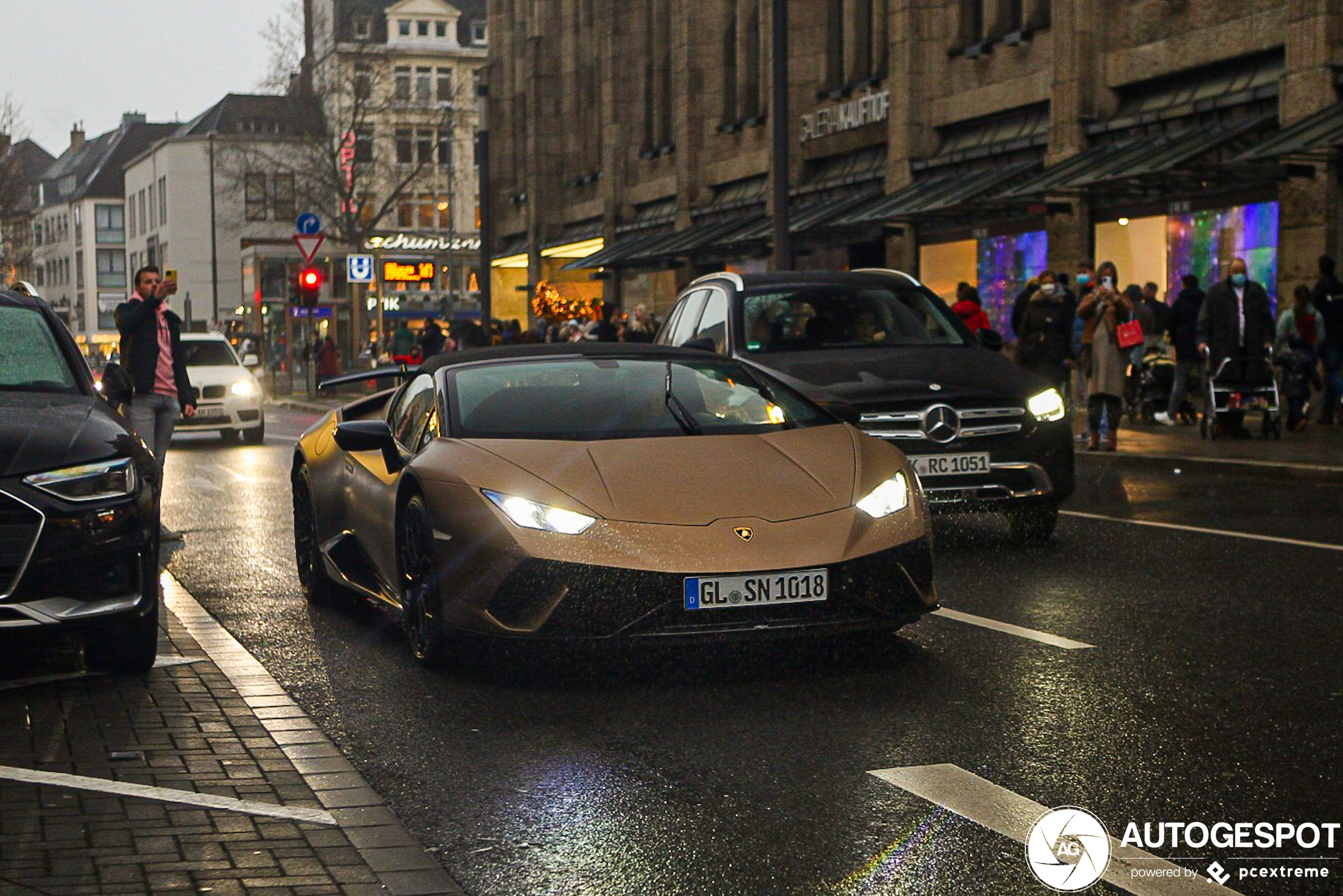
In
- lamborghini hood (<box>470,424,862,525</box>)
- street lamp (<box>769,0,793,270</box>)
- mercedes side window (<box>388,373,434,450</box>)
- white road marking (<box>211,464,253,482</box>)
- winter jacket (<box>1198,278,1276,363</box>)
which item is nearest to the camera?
lamborghini hood (<box>470,424,862,525</box>)

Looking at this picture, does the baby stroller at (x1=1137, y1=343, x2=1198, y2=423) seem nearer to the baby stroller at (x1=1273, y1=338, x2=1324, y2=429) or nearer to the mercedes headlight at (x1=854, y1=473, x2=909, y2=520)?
the baby stroller at (x1=1273, y1=338, x2=1324, y2=429)

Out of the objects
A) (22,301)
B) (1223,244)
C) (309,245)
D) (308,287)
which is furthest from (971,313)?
(308,287)

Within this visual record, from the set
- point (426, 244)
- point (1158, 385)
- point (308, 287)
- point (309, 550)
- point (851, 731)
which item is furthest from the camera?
point (426, 244)

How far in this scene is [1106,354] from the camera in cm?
1919

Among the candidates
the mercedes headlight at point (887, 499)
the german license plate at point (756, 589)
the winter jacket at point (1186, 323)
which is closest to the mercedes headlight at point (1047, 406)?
the mercedes headlight at point (887, 499)


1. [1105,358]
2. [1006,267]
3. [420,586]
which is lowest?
[420,586]

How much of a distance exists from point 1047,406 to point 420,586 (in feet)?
16.8

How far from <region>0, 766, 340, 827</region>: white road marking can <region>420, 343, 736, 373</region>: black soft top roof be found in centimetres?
321

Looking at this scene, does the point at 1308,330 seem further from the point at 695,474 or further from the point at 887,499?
the point at 695,474

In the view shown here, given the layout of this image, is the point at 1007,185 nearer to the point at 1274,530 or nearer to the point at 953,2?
the point at 953,2

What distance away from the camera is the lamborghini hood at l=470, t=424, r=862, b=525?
6.96 meters

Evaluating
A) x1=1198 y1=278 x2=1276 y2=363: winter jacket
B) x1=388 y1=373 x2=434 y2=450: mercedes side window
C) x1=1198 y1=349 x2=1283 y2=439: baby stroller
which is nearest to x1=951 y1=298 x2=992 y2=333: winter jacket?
x1=1198 y1=278 x2=1276 y2=363: winter jacket

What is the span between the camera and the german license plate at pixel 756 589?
6.72 m

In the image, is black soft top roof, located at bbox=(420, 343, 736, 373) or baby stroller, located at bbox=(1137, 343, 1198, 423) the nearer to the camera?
black soft top roof, located at bbox=(420, 343, 736, 373)
